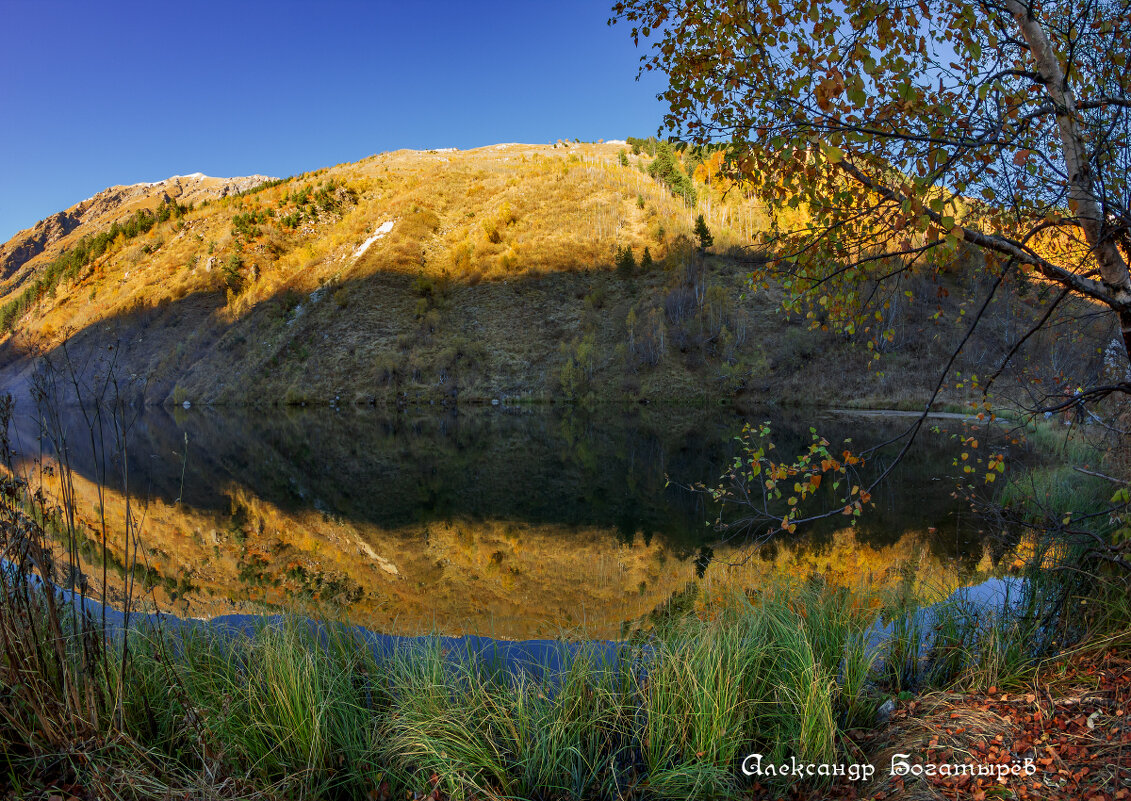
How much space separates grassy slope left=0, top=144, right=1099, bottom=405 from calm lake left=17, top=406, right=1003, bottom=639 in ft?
69.9

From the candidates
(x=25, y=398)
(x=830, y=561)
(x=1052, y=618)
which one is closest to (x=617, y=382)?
(x=830, y=561)

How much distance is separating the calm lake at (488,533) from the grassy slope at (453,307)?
21.3 meters

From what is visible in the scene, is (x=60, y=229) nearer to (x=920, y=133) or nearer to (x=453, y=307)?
(x=453, y=307)

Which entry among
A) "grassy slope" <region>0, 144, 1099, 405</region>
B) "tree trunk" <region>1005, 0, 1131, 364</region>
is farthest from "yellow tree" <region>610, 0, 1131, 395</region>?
"grassy slope" <region>0, 144, 1099, 405</region>

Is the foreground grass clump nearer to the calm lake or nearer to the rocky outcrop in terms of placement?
the calm lake

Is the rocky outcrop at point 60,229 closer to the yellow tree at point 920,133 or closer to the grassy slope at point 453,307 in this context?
the grassy slope at point 453,307

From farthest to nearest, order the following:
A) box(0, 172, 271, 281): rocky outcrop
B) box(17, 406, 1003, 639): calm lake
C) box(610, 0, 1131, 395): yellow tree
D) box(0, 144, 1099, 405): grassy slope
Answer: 1. box(0, 172, 271, 281): rocky outcrop
2. box(0, 144, 1099, 405): grassy slope
3. box(17, 406, 1003, 639): calm lake
4. box(610, 0, 1131, 395): yellow tree

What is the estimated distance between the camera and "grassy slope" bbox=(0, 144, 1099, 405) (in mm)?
47250

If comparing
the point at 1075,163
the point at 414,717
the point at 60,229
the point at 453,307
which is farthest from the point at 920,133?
the point at 60,229

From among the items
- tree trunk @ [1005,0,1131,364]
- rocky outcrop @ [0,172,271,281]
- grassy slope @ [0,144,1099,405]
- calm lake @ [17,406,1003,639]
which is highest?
rocky outcrop @ [0,172,271,281]

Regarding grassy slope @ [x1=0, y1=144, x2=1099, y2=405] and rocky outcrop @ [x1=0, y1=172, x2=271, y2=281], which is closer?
grassy slope @ [x1=0, y1=144, x2=1099, y2=405]

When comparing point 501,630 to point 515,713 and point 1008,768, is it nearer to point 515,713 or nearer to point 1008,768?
point 515,713

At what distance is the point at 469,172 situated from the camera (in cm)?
8612

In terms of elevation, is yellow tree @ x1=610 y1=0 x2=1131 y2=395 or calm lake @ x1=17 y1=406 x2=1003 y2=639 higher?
yellow tree @ x1=610 y1=0 x2=1131 y2=395
